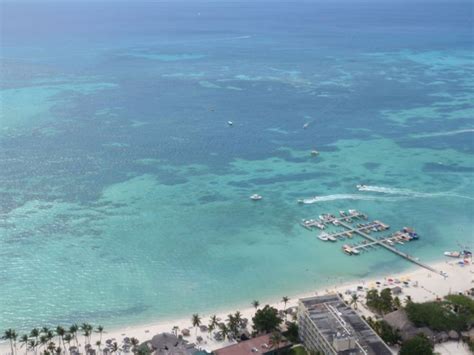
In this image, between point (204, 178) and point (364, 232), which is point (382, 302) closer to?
point (364, 232)

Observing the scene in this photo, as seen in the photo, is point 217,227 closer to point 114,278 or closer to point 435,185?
point 114,278

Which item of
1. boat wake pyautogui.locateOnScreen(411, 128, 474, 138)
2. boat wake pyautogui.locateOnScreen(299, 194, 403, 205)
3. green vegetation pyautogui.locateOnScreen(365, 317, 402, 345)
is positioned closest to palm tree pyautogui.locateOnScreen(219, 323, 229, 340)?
green vegetation pyautogui.locateOnScreen(365, 317, 402, 345)

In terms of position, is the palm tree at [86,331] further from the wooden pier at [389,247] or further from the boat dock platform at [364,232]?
the wooden pier at [389,247]

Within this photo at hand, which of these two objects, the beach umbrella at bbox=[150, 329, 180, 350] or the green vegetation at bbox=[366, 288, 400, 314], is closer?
the beach umbrella at bbox=[150, 329, 180, 350]

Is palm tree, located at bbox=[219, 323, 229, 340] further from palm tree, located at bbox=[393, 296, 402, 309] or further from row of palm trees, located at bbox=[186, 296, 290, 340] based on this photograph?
Result: palm tree, located at bbox=[393, 296, 402, 309]

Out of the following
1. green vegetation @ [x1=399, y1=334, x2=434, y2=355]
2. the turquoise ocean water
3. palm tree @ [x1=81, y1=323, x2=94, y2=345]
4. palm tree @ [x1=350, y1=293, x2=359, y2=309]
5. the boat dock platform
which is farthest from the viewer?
the boat dock platform

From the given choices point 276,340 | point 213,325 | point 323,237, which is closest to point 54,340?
point 213,325
